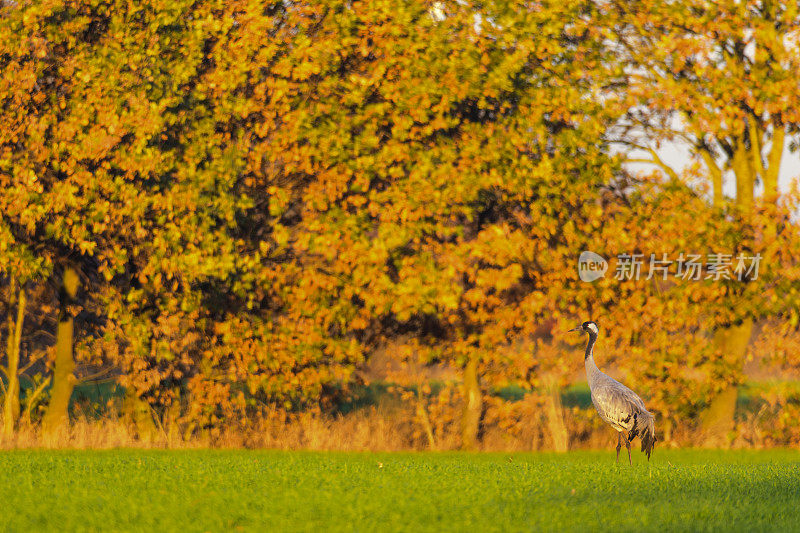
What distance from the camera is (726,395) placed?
20469mm

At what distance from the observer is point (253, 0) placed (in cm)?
1838

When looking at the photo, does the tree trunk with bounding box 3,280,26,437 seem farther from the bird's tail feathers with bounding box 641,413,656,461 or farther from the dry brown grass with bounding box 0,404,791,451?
the bird's tail feathers with bounding box 641,413,656,461

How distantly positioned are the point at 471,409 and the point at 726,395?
4.65 m

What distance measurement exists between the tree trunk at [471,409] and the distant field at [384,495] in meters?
3.28

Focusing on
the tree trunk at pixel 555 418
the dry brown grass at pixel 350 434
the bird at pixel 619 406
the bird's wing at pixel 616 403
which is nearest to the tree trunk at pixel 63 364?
the dry brown grass at pixel 350 434

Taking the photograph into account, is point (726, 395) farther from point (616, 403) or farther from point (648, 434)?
point (616, 403)

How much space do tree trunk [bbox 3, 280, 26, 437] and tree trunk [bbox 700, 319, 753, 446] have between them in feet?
40.0

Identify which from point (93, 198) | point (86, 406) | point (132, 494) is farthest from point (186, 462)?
point (86, 406)

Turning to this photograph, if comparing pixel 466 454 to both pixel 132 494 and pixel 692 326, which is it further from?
pixel 132 494

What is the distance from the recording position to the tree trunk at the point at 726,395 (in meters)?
20.3

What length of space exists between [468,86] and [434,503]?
27.7 feet
